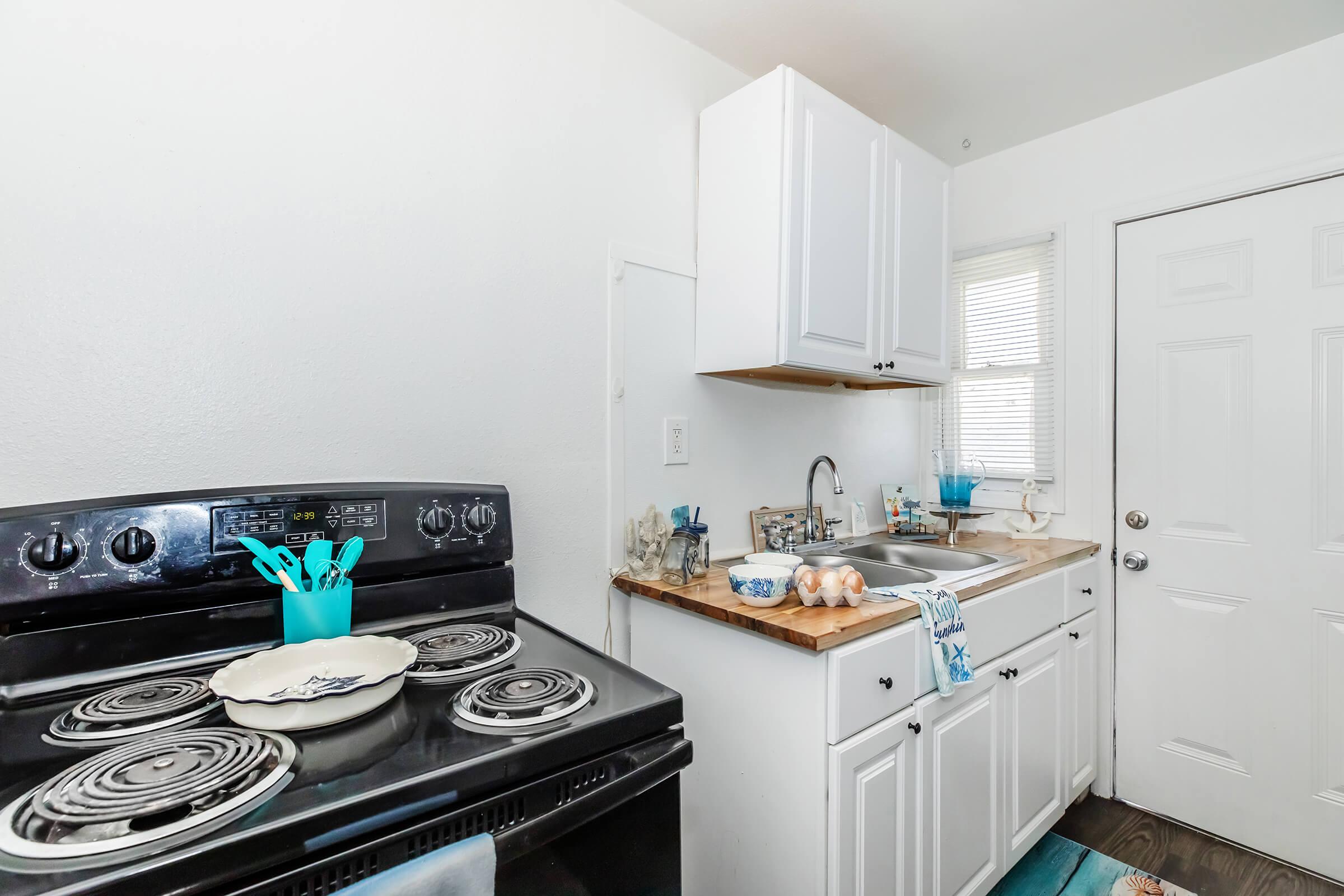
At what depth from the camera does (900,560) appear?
2217mm

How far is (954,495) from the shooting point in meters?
2.28

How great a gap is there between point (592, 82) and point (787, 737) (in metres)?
1.63

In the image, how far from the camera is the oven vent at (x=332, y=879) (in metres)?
0.57

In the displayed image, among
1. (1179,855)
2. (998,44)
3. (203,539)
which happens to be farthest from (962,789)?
(998,44)

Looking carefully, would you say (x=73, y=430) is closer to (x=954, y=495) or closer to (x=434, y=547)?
(x=434, y=547)

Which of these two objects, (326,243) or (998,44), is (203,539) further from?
(998,44)

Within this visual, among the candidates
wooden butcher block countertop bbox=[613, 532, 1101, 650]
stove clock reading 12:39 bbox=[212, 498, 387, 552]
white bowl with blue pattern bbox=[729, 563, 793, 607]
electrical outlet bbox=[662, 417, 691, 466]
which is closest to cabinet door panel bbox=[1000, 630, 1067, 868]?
wooden butcher block countertop bbox=[613, 532, 1101, 650]

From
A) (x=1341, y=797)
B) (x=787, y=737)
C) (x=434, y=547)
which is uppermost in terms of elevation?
(x=434, y=547)

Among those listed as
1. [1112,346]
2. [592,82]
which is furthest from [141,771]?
[1112,346]

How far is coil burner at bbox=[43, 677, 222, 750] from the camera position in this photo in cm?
72

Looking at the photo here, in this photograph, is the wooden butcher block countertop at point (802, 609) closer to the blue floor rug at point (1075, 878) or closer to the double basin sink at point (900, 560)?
the double basin sink at point (900, 560)

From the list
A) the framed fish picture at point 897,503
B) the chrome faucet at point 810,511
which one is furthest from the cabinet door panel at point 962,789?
the framed fish picture at point 897,503

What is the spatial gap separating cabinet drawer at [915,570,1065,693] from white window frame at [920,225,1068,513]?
1.55 feet

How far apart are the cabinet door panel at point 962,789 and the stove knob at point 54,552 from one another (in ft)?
5.09
